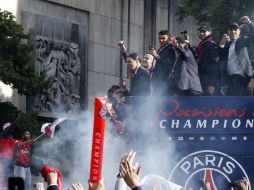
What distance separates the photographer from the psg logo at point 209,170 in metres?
13.2

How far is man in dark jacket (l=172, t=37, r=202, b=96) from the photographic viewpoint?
14328 millimetres

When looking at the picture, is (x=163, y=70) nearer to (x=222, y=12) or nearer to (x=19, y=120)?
(x=19, y=120)

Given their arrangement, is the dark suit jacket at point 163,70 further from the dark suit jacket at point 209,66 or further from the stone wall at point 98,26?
the stone wall at point 98,26

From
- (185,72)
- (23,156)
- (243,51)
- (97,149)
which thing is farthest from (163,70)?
(23,156)

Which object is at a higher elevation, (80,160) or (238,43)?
(238,43)

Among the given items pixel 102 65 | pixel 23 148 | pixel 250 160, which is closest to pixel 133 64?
pixel 250 160

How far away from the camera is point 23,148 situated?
78.7 feet

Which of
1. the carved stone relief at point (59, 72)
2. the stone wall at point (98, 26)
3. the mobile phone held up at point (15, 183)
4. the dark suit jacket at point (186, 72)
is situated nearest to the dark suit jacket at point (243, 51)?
the dark suit jacket at point (186, 72)

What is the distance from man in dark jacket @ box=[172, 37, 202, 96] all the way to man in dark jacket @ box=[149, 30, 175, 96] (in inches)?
3.1

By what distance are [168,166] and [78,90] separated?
79.9 ft

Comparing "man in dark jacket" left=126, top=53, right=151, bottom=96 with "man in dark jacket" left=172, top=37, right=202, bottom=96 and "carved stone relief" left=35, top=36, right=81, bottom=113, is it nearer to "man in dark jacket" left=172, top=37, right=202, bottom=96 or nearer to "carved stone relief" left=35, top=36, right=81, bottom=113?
"man in dark jacket" left=172, top=37, right=202, bottom=96

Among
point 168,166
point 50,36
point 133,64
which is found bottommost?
point 168,166

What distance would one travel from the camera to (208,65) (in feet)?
48.2

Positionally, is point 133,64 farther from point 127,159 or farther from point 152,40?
point 152,40
